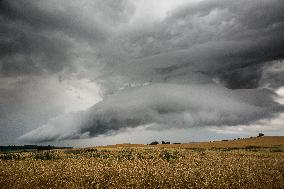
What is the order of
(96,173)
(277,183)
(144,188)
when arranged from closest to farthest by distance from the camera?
(144,188) < (277,183) < (96,173)

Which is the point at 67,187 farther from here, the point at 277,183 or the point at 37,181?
the point at 277,183

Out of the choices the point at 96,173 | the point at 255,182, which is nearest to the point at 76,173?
the point at 96,173

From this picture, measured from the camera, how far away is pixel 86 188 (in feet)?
41.4

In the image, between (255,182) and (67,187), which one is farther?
(255,182)

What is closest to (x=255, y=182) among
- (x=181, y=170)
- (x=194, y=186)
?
(x=194, y=186)

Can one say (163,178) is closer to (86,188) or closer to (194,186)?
(194,186)

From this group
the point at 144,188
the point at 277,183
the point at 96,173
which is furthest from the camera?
the point at 96,173

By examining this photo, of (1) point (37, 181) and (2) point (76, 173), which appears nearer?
(1) point (37, 181)

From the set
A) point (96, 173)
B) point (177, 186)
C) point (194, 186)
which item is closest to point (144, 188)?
point (177, 186)

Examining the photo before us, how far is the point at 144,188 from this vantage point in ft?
41.0

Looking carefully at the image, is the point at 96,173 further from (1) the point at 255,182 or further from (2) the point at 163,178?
(1) the point at 255,182

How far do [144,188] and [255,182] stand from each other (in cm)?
529

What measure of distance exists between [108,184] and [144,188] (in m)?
1.77

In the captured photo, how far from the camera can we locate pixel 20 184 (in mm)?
13461
